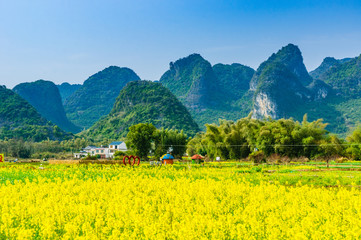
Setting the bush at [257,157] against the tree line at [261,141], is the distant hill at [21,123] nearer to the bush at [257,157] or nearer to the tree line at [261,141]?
the tree line at [261,141]

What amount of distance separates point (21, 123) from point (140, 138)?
85.0 metres

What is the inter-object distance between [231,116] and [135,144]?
148759 mm

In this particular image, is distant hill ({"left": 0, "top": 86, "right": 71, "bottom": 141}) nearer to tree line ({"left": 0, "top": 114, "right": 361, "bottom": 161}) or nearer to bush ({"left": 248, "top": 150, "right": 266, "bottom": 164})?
tree line ({"left": 0, "top": 114, "right": 361, "bottom": 161})

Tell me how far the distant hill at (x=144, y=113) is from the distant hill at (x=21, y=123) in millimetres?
20555

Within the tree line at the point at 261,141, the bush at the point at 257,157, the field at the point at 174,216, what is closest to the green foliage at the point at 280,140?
the tree line at the point at 261,141

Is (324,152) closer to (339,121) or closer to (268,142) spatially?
(268,142)

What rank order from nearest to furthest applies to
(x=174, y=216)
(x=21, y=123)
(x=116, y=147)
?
(x=174, y=216) < (x=116, y=147) < (x=21, y=123)

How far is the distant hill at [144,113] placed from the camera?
12864cm

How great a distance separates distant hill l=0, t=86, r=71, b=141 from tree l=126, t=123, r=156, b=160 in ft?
202

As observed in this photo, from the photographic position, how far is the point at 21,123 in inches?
4828

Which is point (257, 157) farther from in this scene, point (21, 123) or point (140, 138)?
point (21, 123)

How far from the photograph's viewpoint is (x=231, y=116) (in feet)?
655

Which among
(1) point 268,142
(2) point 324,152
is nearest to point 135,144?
(1) point 268,142

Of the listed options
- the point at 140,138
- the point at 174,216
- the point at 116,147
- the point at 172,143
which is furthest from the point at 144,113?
the point at 174,216
